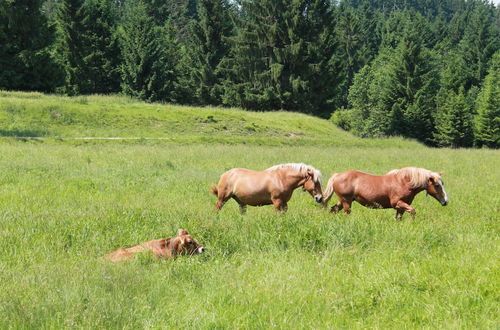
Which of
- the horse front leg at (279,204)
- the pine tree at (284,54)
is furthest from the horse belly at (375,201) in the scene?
the pine tree at (284,54)

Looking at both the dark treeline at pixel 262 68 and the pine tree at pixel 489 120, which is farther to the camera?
the pine tree at pixel 489 120

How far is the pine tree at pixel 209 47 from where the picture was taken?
63.8 metres

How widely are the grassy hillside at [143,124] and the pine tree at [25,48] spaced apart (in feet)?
33.4

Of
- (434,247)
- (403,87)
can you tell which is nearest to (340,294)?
(434,247)

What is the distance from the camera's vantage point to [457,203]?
11586 millimetres

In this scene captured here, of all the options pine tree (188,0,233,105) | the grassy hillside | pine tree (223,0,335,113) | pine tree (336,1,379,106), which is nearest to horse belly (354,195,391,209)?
the grassy hillside

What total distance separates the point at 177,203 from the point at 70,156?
36.3ft

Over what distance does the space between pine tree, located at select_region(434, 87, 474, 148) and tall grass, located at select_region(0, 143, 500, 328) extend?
52.6 meters

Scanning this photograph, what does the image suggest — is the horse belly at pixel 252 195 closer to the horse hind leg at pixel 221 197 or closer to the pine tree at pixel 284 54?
the horse hind leg at pixel 221 197

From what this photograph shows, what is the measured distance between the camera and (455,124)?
60.2 meters

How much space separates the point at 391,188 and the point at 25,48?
167 ft

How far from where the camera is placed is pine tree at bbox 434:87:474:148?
2362 inches

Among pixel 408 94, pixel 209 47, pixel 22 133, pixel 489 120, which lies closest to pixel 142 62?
pixel 209 47

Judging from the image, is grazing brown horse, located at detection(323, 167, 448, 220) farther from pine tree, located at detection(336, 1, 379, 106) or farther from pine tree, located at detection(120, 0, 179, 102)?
pine tree, located at detection(336, 1, 379, 106)
